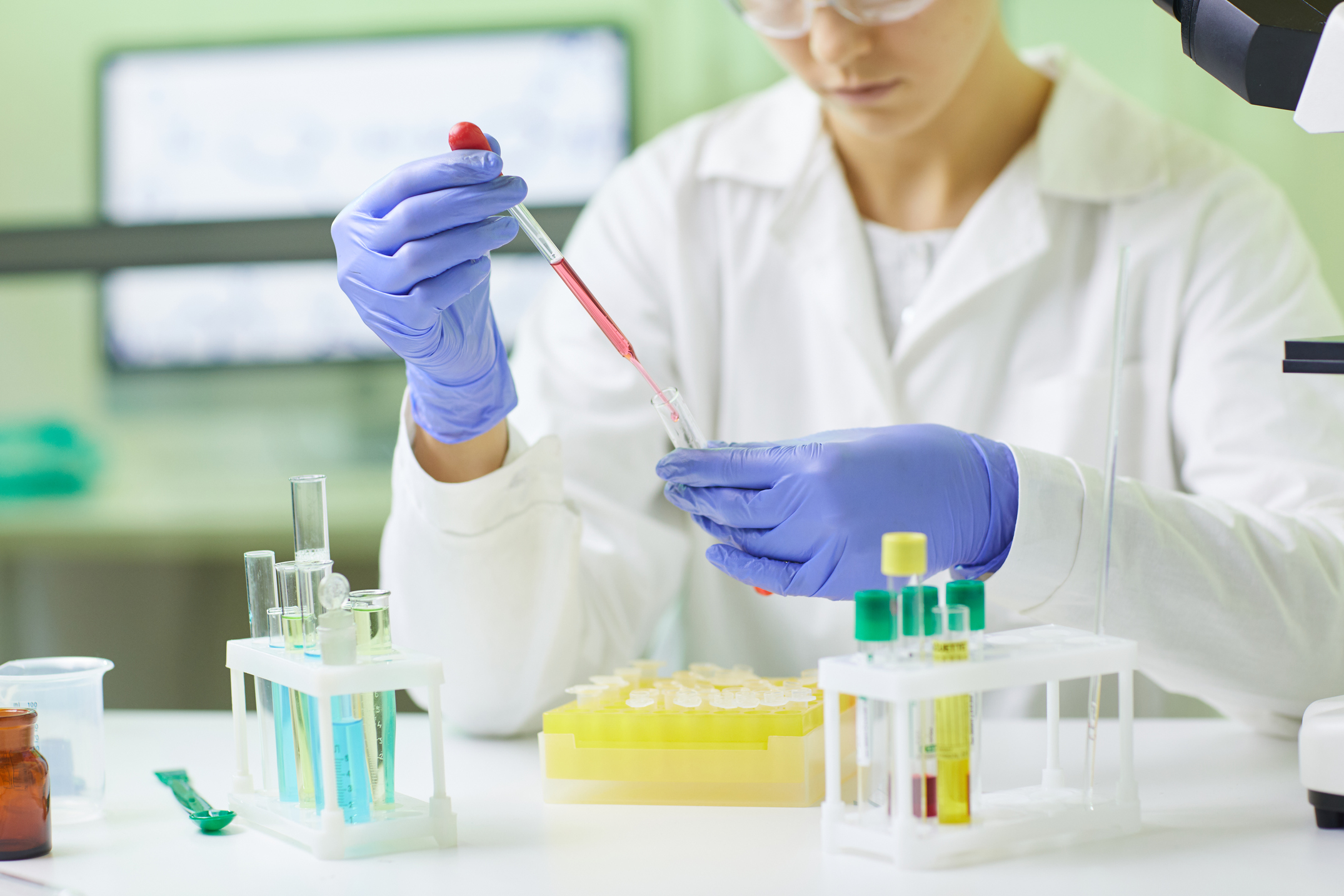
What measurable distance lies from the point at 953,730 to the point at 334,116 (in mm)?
2672

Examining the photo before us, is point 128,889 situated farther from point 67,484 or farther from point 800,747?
point 67,484

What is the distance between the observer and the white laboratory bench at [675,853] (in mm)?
851

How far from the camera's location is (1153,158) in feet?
5.51

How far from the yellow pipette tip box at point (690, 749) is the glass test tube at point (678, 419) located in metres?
0.25

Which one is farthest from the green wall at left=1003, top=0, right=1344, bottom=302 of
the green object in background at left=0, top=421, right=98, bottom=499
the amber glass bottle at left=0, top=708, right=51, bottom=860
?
the green object in background at left=0, top=421, right=98, bottom=499

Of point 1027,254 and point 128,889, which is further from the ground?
point 1027,254

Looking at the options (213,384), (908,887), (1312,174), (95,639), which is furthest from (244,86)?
(908,887)

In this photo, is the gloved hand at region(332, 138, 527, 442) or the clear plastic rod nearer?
the clear plastic rod

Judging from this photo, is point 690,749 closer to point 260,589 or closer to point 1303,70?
point 260,589

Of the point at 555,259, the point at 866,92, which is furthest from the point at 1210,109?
the point at 555,259

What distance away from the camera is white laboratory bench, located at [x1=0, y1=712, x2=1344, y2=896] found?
2.79 ft

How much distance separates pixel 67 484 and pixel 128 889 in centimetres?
269

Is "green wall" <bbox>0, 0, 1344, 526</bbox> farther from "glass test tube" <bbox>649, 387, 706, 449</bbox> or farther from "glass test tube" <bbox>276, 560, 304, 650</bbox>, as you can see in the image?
"glass test tube" <bbox>276, 560, 304, 650</bbox>

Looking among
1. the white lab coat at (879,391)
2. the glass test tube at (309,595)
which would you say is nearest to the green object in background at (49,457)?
the white lab coat at (879,391)
